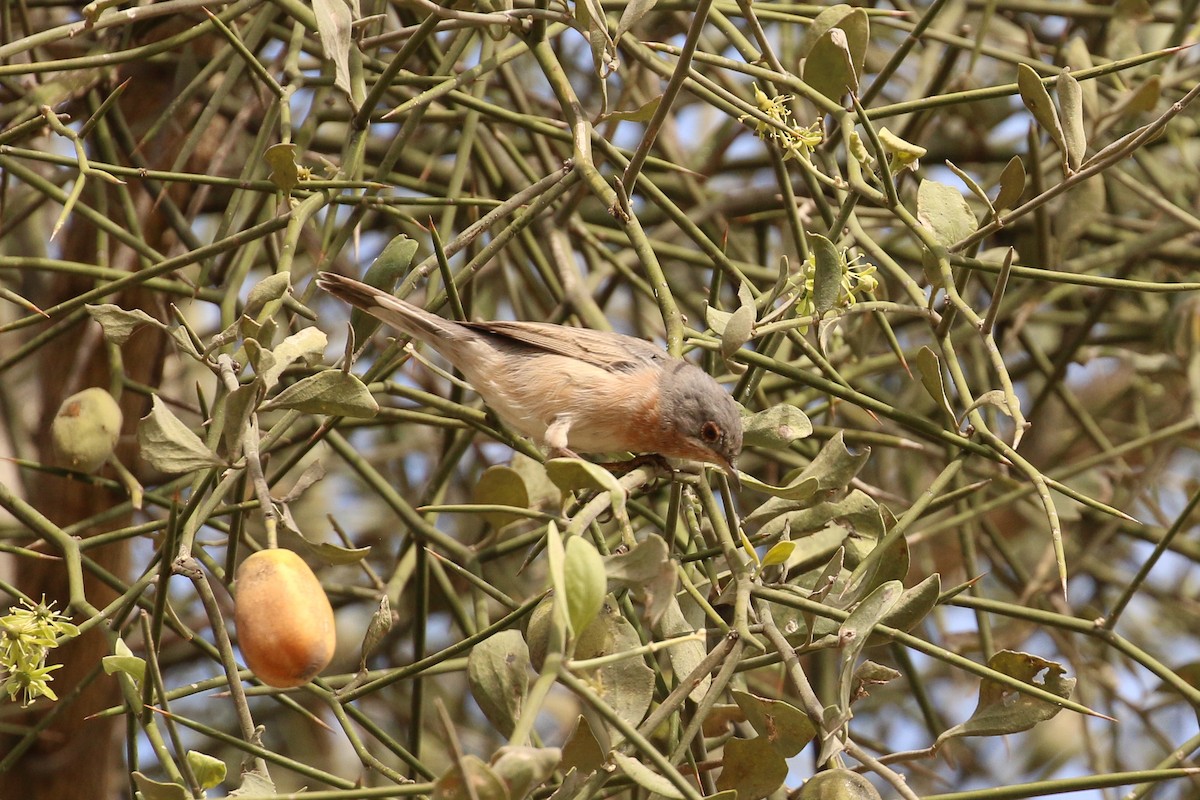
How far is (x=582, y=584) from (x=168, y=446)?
0.73 meters

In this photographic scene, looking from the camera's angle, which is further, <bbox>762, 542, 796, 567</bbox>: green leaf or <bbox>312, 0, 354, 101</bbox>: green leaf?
<bbox>312, 0, 354, 101</bbox>: green leaf

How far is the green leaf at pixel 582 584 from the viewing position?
4.47ft

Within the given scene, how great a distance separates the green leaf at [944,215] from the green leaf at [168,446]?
1308mm

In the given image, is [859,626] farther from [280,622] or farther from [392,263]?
[392,263]

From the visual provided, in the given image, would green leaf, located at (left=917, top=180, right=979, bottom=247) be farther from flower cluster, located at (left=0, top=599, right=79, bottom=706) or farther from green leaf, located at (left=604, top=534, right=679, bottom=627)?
flower cluster, located at (left=0, top=599, right=79, bottom=706)

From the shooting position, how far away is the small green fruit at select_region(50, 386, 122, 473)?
2.52 metres

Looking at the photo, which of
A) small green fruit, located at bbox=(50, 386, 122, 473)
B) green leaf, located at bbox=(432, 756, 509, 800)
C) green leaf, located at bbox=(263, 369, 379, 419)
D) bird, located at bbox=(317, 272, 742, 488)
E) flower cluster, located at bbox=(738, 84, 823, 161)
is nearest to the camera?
green leaf, located at bbox=(432, 756, 509, 800)

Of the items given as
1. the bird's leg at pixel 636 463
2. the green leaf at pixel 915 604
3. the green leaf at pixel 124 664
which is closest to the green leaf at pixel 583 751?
the green leaf at pixel 915 604

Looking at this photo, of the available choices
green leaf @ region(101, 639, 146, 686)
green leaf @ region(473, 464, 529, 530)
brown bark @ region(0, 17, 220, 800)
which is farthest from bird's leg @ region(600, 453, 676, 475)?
brown bark @ region(0, 17, 220, 800)

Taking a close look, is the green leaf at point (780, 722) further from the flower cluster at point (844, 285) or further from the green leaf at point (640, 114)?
the green leaf at point (640, 114)

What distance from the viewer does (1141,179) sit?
431 cm

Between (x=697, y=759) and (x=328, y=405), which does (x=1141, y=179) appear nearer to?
(x=697, y=759)

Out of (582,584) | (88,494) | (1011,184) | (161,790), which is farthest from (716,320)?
(88,494)

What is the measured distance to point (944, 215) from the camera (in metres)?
2.27
